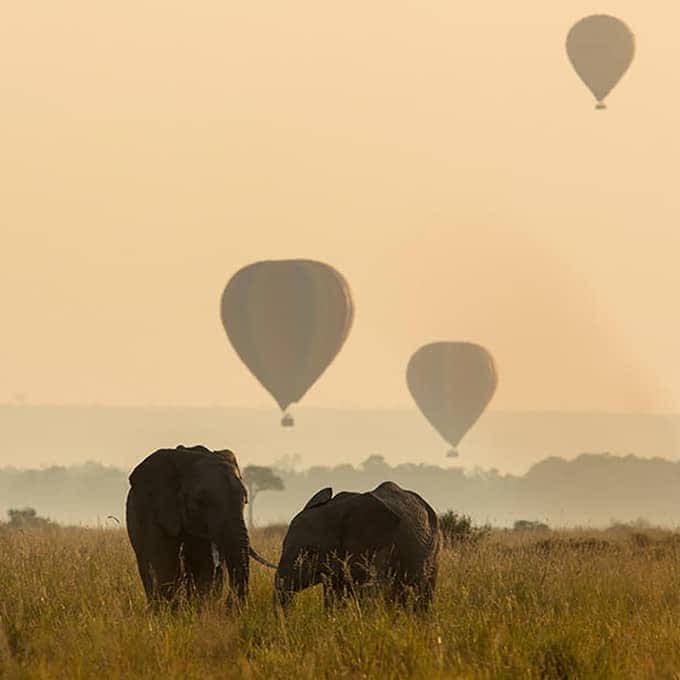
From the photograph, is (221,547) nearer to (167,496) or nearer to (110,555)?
(167,496)

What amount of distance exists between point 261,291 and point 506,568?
89871 millimetres

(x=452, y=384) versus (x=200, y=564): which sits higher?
(x=452, y=384)

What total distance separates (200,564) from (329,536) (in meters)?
2.26

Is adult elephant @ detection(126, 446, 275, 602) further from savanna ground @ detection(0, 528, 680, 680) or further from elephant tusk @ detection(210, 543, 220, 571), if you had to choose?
savanna ground @ detection(0, 528, 680, 680)

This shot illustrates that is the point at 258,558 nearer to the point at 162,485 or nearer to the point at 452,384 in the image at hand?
the point at 162,485

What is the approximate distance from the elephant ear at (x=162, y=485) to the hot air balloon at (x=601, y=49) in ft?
295

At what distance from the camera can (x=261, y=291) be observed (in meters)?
111

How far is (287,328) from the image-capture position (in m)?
109

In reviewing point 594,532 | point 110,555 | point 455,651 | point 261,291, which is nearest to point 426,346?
point 261,291

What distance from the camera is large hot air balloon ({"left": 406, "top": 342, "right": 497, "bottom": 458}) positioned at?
141 meters

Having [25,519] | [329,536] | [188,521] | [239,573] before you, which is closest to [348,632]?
[329,536]

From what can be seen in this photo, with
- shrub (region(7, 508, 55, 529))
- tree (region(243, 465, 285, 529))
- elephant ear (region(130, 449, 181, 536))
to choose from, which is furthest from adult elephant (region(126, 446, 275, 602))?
tree (region(243, 465, 285, 529))

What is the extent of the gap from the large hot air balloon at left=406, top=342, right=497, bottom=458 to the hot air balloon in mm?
37942

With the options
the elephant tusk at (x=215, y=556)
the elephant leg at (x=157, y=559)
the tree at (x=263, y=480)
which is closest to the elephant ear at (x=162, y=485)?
the elephant leg at (x=157, y=559)
